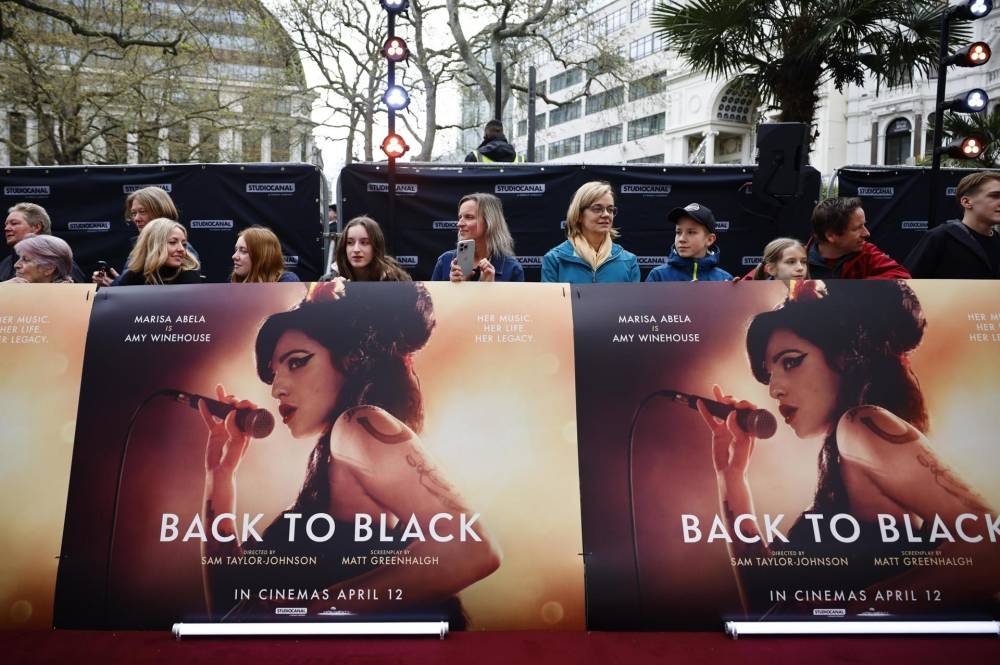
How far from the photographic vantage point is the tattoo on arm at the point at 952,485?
213cm

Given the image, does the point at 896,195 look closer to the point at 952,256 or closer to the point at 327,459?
the point at 952,256

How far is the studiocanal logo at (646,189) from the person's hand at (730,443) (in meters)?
6.04

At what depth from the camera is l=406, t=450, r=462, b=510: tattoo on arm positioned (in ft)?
6.98

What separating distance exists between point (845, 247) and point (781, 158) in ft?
11.6

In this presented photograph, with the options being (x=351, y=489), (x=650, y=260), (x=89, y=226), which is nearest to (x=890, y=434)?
(x=351, y=489)

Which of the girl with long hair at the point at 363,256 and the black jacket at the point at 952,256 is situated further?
the black jacket at the point at 952,256

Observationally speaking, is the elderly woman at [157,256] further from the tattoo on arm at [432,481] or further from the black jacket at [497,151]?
the black jacket at [497,151]

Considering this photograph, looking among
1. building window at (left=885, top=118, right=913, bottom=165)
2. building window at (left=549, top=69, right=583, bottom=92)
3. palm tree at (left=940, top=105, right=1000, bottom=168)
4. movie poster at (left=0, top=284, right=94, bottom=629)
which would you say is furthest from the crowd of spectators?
building window at (left=549, top=69, right=583, bottom=92)

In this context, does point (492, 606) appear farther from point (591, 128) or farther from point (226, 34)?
point (591, 128)

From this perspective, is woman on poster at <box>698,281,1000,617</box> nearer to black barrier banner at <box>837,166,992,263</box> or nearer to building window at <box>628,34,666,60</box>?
black barrier banner at <box>837,166,992,263</box>

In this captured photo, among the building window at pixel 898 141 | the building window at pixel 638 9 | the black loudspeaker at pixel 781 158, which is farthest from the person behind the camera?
the building window at pixel 638 9

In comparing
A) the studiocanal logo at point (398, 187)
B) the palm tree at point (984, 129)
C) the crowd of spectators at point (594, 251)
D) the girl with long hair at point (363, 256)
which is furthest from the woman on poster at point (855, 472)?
the palm tree at point (984, 129)

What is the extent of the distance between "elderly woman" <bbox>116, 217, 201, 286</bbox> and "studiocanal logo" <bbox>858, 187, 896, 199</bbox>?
7694 mm

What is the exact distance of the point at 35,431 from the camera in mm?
2232
